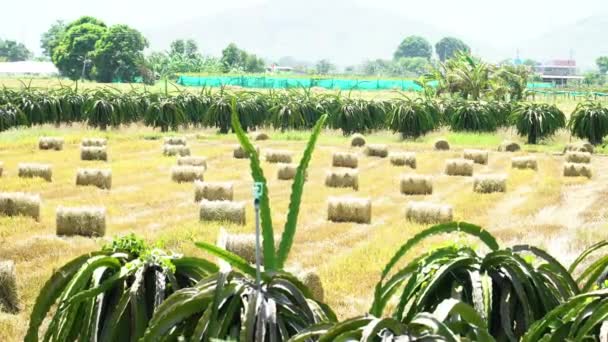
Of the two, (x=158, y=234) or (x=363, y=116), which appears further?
(x=363, y=116)

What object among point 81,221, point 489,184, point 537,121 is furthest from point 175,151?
point 537,121

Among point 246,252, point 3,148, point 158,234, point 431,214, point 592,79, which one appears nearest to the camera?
point 246,252

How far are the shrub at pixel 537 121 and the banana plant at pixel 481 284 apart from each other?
3554cm

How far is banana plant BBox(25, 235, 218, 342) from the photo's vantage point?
13.8 ft

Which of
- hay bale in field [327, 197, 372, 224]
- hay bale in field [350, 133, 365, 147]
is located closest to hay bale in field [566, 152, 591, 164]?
hay bale in field [350, 133, 365, 147]

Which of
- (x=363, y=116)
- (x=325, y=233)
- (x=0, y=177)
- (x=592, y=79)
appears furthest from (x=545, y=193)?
(x=592, y=79)

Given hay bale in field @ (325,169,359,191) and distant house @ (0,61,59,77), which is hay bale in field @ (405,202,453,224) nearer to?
hay bale in field @ (325,169,359,191)

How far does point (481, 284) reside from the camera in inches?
163

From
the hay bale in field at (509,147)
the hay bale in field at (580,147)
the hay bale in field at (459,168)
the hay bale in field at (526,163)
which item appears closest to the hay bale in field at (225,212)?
the hay bale in field at (459,168)

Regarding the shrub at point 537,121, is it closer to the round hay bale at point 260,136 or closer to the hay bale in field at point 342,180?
the round hay bale at point 260,136

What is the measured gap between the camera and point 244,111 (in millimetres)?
42500

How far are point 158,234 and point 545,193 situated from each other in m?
10.7

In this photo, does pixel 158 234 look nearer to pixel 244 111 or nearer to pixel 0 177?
pixel 0 177

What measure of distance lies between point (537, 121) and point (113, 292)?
1425 inches
